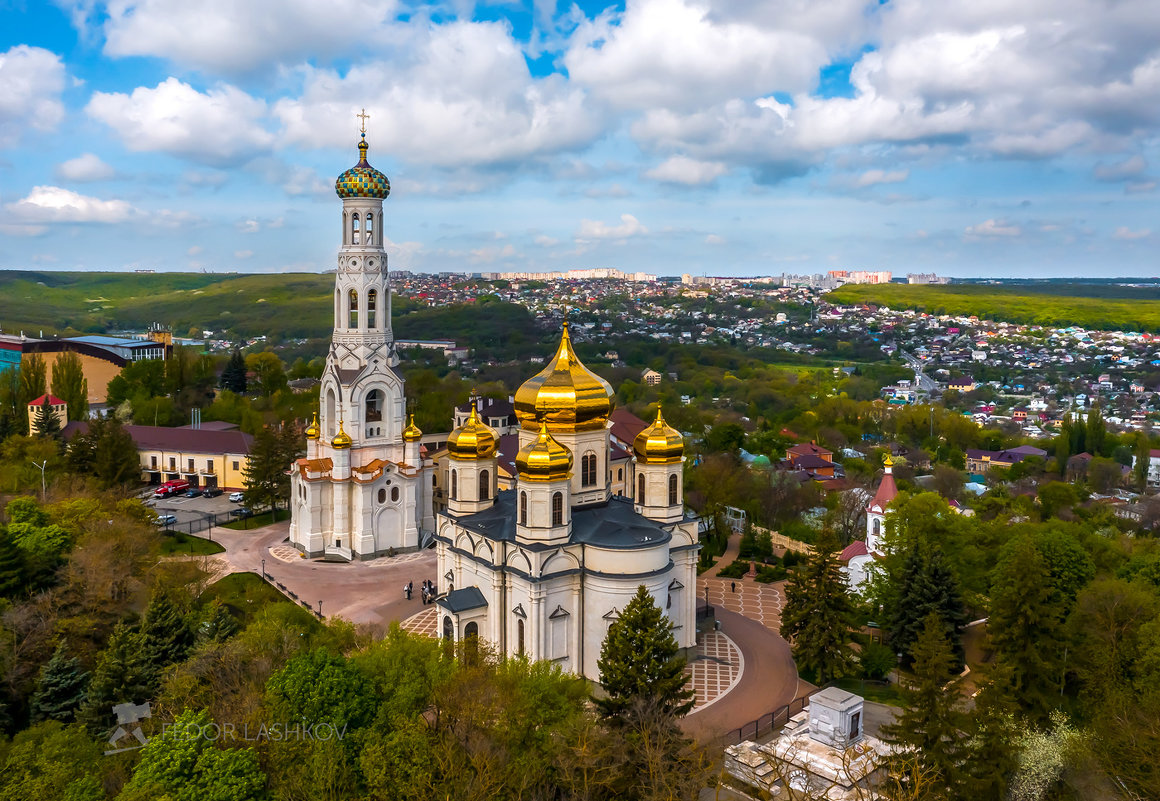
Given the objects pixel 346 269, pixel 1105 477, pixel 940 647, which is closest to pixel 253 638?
pixel 940 647

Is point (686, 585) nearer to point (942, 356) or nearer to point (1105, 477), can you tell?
point (1105, 477)

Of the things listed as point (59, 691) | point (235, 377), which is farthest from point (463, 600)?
point (235, 377)

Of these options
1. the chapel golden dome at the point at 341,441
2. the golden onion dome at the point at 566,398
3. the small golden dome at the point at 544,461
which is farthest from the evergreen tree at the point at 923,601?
the chapel golden dome at the point at 341,441

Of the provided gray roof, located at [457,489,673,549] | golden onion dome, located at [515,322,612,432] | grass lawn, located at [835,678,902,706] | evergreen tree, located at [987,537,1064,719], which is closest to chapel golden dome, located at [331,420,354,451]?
gray roof, located at [457,489,673,549]

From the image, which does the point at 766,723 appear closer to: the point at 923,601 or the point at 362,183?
the point at 923,601

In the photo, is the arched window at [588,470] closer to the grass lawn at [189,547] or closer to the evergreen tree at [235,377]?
the grass lawn at [189,547]

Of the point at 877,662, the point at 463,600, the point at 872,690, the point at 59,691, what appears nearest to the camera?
Result: the point at 59,691
